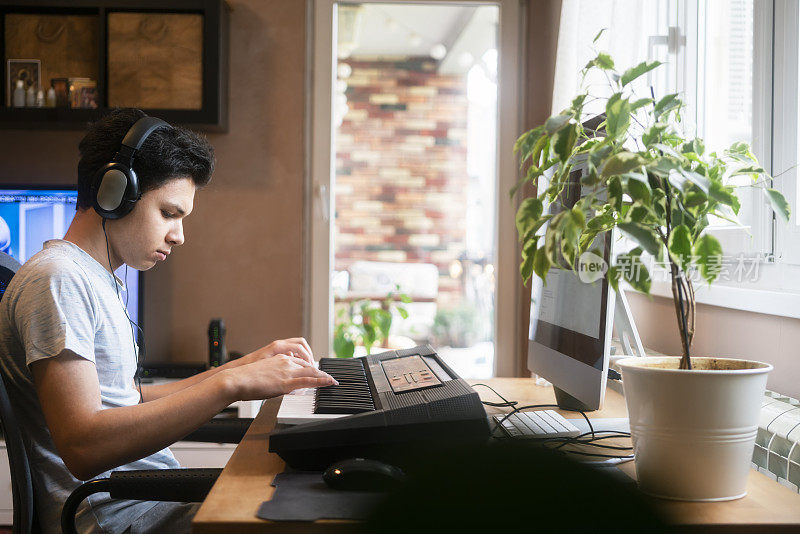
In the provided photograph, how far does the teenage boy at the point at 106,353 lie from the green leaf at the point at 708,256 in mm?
553

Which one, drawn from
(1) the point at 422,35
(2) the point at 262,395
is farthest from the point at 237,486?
(1) the point at 422,35

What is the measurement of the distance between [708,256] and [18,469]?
99 cm

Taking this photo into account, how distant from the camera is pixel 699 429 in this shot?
82cm

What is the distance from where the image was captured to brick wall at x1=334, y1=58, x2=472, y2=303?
5.09m

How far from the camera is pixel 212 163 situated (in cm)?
139

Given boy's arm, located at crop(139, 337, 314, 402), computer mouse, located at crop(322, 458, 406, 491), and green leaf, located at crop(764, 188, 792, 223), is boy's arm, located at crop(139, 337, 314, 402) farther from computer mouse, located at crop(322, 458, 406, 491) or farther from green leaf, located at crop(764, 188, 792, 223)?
green leaf, located at crop(764, 188, 792, 223)

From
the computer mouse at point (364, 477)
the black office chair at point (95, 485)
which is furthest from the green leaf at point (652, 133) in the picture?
the black office chair at point (95, 485)

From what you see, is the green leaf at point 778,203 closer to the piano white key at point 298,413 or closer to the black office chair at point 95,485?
the piano white key at point 298,413

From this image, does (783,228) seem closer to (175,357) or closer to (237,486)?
(237,486)

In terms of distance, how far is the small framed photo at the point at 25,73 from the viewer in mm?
2676

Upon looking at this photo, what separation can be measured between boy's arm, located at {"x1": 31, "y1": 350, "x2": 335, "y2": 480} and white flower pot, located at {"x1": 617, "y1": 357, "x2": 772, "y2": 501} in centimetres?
48

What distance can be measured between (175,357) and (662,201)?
2402 mm

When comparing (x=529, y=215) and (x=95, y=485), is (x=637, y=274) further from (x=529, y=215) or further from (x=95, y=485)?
(x=95, y=485)

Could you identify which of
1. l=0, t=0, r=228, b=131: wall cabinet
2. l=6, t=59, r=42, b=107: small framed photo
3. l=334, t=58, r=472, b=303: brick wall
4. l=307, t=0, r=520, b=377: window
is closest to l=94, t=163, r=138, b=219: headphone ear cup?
l=0, t=0, r=228, b=131: wall cabinet
